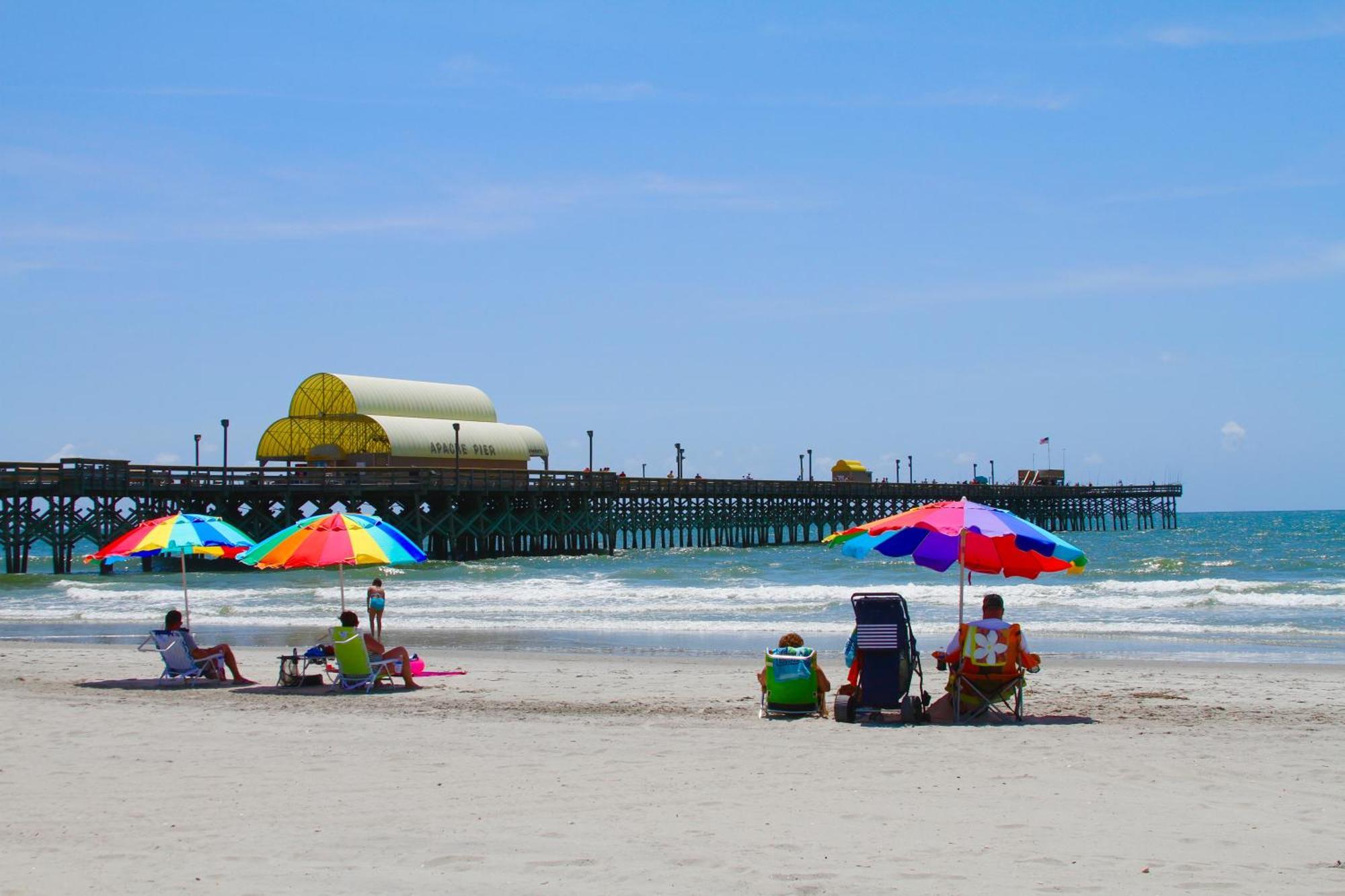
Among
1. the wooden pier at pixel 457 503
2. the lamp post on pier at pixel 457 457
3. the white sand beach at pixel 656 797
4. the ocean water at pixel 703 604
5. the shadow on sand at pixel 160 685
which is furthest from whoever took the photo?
the lamp post on pier at pixel 457 457

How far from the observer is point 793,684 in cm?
1016

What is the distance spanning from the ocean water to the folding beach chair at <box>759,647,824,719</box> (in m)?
6.87

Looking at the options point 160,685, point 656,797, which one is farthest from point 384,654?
point 656,797

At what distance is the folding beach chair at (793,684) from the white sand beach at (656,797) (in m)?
0.25

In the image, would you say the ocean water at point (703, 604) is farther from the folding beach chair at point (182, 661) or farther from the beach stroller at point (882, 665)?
the beach stroller at point (882, 665)

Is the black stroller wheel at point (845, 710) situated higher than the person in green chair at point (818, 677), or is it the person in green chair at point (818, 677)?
the person in green chair at point (818, 677)

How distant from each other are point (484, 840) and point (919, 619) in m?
16.7

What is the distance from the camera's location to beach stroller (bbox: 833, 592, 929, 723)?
9984mm

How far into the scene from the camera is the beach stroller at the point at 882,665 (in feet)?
32.8

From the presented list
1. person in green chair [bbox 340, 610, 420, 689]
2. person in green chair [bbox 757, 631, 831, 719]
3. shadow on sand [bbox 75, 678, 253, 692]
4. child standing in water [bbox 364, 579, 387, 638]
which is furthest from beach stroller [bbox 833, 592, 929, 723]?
child standing in water [bbox 364, 579, 387, 638]

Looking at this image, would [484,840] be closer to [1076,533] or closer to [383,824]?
[383,824]

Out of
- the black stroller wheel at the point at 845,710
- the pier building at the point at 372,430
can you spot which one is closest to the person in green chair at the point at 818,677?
the black stroller wheel at the point at 845,710

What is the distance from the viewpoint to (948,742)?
354 inches

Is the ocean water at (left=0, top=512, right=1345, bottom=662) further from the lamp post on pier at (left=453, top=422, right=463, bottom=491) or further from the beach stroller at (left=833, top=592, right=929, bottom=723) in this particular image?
the beach stroller at (left=833, top=592, right=929, bottom=723)
